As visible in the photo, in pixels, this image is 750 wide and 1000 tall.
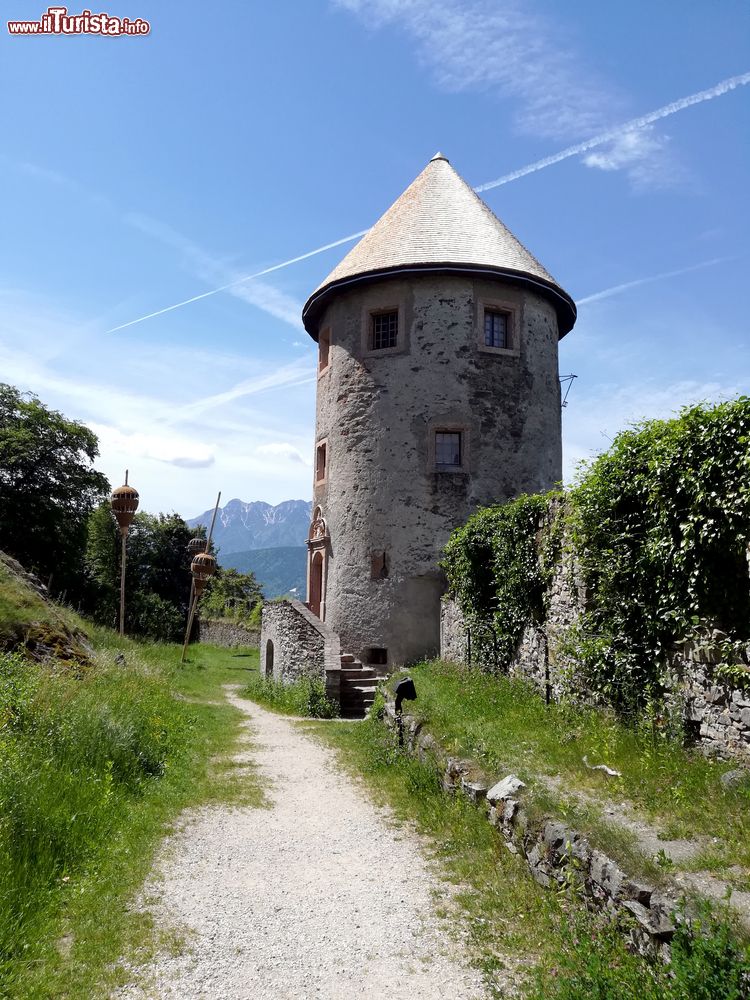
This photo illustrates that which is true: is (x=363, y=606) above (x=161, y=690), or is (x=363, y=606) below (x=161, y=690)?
above

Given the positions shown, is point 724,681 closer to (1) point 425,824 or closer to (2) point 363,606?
(1) point 425,824

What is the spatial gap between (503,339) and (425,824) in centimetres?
1369

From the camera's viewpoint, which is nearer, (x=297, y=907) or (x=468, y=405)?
(x=297, y=907)

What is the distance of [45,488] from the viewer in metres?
31.7

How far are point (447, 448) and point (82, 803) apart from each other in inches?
507

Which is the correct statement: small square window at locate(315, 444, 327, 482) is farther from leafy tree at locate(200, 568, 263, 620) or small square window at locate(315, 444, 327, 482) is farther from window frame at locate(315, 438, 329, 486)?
leafy tree at locate(200, 568, 263, 620)

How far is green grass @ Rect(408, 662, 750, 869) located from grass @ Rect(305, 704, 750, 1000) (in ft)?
1.89

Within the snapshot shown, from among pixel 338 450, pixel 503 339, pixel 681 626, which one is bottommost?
pixel 681 626

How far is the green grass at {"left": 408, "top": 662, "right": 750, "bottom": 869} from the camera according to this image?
4742 mm

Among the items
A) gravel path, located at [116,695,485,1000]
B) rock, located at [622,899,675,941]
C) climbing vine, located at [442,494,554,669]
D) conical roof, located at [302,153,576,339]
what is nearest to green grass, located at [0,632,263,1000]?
gravel path, located at [116,695,485,1000]

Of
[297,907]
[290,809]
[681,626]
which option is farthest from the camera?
[290,809]

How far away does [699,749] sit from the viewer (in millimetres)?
5949

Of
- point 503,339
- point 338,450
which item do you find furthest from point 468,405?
point 338,450

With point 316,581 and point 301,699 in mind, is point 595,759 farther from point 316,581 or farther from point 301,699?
point 316,581
